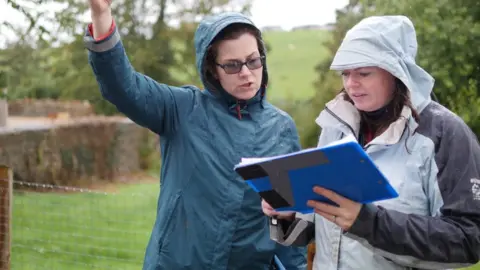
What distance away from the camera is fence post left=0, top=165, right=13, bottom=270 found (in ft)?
13.6

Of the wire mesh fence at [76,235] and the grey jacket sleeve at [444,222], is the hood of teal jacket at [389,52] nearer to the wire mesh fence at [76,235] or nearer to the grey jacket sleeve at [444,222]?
the grey jacket sleeve at [444,222]

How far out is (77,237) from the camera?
8.39 metres

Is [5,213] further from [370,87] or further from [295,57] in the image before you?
[295,57]

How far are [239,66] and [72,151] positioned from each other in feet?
39.7

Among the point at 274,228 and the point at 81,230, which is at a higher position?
the point at 274,228

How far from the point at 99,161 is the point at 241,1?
9098mm

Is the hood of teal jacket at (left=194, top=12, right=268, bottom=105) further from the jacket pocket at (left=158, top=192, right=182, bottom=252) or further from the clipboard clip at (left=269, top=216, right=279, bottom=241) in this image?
the clipboard clip at (left=269, top=216, right=279, bottom=241)

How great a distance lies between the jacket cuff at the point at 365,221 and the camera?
6.85 ft

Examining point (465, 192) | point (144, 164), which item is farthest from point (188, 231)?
point (144, 164)

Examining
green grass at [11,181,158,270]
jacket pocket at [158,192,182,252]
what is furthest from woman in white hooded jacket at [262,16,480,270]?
green grass at [11,181,158,270]

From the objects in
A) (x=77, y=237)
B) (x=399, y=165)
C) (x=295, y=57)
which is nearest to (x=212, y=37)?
(x=399, y=165)

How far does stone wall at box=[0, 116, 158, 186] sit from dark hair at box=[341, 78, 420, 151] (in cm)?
1083

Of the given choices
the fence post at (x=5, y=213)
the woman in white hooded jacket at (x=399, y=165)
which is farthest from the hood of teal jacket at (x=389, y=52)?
the fence post at (x=5, y=213)

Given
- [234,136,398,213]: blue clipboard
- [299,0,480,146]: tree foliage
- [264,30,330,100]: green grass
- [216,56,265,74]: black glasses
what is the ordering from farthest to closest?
[264,30,330,100]: green grass, [299,0,480,146]: tree foliage, [216,56,265,74]: black glasses, [234,136,398,213]: blue clipboard
